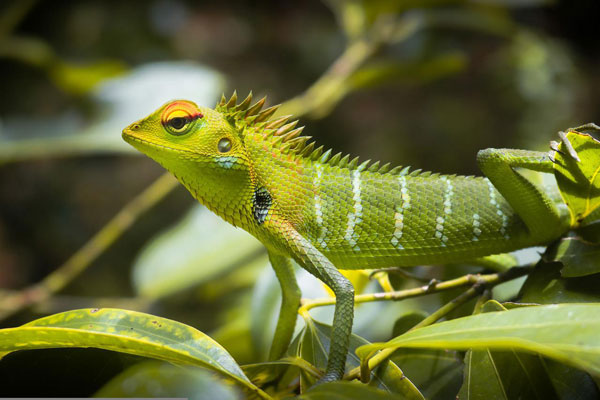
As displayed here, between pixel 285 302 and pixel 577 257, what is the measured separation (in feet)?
2.28

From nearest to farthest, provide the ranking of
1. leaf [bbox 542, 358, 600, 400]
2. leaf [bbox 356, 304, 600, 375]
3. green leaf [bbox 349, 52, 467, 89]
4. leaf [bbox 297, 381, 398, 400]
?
1. leaf [bbox 356, 304, 600, 375]
2. leaf [bbox 297, 381, 398, 400]
3. leaf [bbox 542, 358, 600, 400]
4. green leaf [bbox 349, 52, 467, 89]

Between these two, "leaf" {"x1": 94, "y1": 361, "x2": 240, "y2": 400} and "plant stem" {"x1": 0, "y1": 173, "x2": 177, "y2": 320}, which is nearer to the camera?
"leaf" {"x1": 94, "y1": 361, "x2": 240, "y2": 400}

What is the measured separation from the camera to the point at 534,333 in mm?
685

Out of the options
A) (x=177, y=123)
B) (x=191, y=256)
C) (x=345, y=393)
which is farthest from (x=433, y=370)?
(x=191, y=256)

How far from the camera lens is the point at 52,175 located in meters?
4.29

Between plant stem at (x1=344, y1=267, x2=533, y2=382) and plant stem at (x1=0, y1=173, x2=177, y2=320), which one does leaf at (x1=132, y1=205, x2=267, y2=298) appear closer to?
plant stem at (x1=0, y1=173, x2=177, y2=320)

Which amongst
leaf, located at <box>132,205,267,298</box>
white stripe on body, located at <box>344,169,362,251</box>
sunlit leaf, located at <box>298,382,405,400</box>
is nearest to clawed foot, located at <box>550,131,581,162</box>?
white stripe on body, located at <box>344,169,362,251</box>

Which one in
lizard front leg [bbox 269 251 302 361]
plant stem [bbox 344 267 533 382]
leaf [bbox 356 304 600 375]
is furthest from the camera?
lizard front leg [bbox 269 251 302 361]

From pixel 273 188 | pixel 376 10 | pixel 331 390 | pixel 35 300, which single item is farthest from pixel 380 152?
pixel 331 390

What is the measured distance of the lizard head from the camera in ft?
4.00

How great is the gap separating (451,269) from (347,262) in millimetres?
398

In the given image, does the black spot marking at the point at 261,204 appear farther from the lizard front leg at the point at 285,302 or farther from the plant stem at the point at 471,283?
the plant stem at the point at 471,283

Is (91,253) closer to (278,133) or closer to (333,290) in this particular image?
(278,133)

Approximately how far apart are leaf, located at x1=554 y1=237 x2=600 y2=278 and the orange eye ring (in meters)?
0.90
